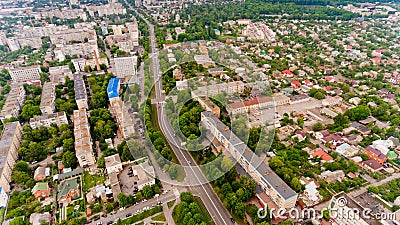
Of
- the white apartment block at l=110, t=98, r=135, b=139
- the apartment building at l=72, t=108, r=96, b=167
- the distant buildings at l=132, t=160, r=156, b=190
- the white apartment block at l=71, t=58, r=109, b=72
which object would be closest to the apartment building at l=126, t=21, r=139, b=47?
the white apartment block at l=71, t=58, r=109, b=72

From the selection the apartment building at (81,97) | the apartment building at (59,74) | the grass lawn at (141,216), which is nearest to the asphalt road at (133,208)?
the grass lawn at (141,216)

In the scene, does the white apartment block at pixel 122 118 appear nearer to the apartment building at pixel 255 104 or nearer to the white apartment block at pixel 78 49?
the apartment building at pixel 255 104

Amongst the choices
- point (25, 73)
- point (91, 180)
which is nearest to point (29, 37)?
point (25, 73)

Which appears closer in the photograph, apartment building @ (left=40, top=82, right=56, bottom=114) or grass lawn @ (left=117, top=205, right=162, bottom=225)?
grass lawn @ (left=117, top=205, right=162, bottom=225)

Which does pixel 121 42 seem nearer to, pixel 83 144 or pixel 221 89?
pixel 221 89

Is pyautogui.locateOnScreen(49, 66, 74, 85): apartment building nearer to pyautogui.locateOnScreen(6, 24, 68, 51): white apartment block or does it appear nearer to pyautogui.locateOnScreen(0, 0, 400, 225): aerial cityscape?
pyautogui.locateOnScreen(0, 0, 400, 225): aerial cityscape
